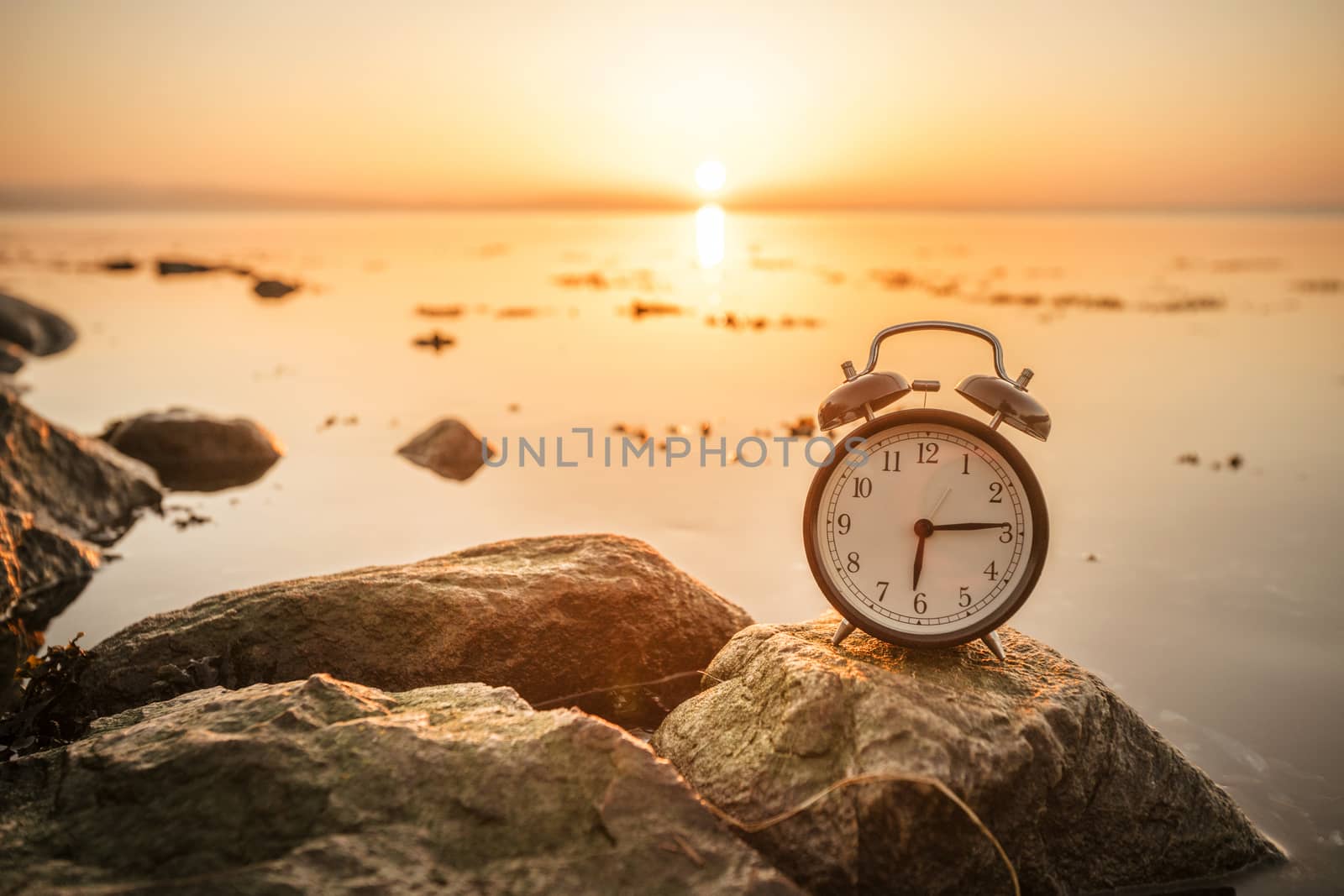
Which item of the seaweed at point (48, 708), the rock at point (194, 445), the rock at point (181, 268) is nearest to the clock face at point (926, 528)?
the seaweed at point (48, 708)

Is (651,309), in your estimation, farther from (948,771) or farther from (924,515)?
(948,771)

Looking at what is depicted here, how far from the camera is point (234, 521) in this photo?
8.73 metres

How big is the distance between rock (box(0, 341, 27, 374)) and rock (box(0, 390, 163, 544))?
40.0ft

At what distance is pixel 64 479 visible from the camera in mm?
8312

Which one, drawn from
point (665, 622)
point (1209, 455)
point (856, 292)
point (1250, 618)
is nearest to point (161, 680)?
point (665, 622)

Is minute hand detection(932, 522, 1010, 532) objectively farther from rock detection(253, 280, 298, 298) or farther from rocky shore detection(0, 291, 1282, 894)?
rock detection(253, 280, 298, 298)

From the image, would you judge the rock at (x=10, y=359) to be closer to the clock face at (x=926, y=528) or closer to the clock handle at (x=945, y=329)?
the clock face at (x=926, y=528)

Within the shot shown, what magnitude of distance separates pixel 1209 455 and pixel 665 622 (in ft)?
27.9

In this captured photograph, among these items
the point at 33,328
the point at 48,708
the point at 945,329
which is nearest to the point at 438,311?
the point at 33,328

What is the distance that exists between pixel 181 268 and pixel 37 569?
3991cm

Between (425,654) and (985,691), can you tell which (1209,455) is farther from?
(425,654)

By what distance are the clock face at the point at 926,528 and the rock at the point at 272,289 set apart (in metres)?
30.1

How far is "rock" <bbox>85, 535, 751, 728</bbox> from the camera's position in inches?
195

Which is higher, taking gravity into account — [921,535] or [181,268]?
[181,268]
